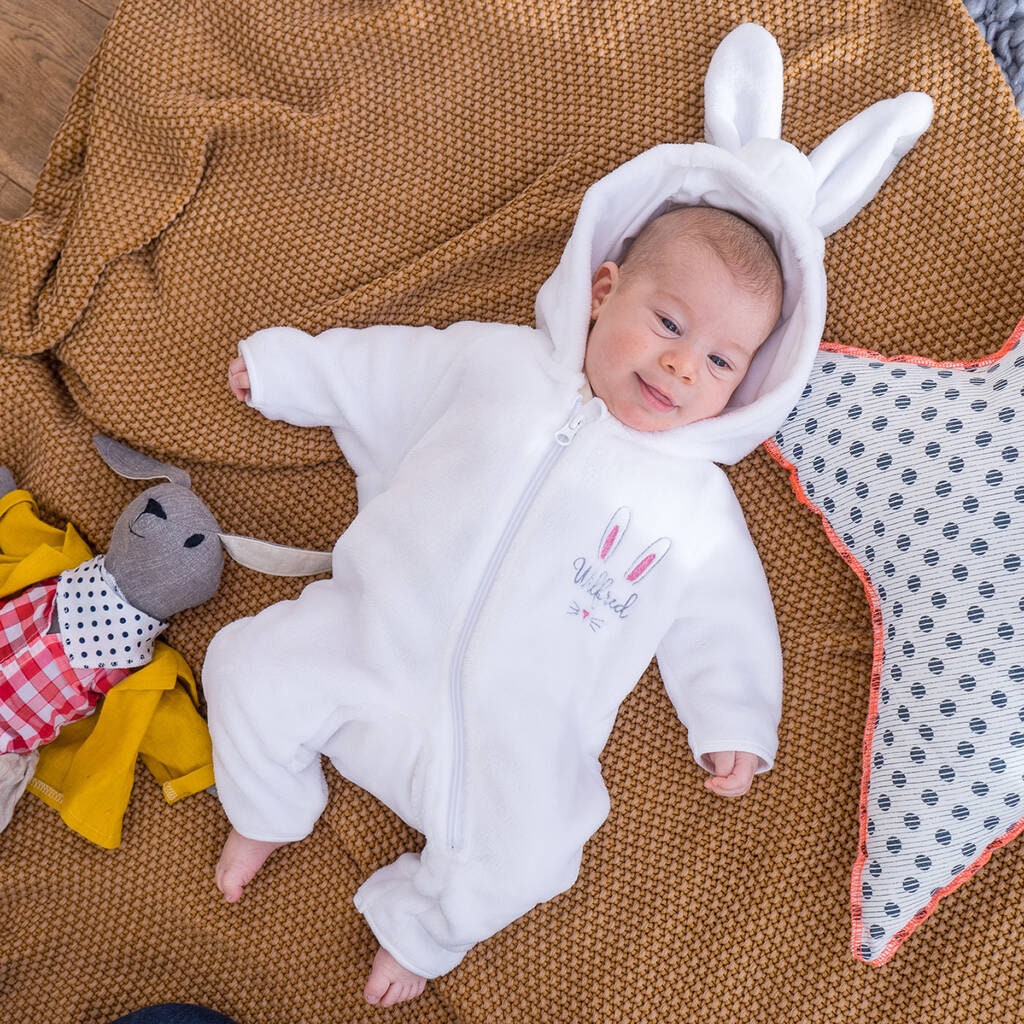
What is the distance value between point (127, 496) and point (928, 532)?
3.69 feet

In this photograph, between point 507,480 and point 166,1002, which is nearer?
point 507,480

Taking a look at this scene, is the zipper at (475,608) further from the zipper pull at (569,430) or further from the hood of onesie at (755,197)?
the hood of onesie at (755,197)

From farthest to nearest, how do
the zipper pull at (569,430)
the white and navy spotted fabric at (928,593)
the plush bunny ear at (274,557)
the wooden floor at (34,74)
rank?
the wooden floor at (34,74)
the plush bunny ear at (274,557)
the zipper pull at (569,430)
the white and navy spotted fabric at (928,593)

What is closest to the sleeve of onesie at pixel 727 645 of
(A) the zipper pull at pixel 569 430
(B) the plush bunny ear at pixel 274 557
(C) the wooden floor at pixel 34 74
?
(A) the zipper pull at pixel 569 430

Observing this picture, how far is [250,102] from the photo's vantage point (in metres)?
1.37

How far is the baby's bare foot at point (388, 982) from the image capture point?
4.12ft

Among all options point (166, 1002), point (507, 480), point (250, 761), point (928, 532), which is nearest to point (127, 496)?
point (250, 761)

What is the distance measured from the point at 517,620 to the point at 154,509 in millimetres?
507

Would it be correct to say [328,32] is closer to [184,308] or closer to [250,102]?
[250,102]

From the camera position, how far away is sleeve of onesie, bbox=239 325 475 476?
1312 mm

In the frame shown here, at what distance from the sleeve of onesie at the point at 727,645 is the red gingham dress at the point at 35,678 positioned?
0.81m

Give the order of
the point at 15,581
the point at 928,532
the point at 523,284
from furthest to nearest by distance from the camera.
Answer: the point at 523,284 < the point at 15,581 < the point at 928,532

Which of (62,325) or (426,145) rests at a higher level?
(426,145)

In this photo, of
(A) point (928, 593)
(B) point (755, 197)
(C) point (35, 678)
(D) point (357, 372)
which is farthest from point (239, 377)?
(A) point (928, 593)
